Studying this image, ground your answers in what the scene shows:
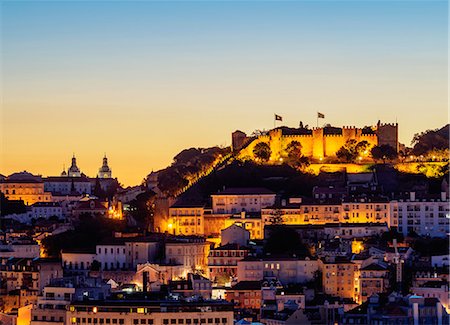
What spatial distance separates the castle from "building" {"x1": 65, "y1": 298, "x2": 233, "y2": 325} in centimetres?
2345

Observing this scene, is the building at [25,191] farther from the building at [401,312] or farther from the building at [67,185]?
the building at [401,312]

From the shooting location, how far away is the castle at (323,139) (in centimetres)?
6247

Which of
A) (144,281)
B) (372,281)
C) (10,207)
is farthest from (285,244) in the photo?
(10,207)

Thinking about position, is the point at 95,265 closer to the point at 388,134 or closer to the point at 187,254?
the point at 187,254

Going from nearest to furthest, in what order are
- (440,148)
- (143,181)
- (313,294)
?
(313,294) < (440,148) < (143,181)

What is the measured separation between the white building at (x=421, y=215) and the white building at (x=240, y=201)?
494cm

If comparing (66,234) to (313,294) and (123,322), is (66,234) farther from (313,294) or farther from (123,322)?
(123,322)

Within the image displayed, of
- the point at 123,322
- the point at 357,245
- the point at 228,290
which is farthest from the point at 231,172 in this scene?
the point at 123,322

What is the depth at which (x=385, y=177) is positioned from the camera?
5916 centimetres

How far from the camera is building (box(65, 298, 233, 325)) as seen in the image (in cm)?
3894

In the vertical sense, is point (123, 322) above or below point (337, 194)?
below

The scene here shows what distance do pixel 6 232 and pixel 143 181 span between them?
16.7 m

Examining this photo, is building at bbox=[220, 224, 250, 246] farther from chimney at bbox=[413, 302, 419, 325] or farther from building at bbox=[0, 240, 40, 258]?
chimney at bbox=[413, 302, 419, 325]

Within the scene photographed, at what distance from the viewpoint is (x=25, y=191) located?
2692 inches
